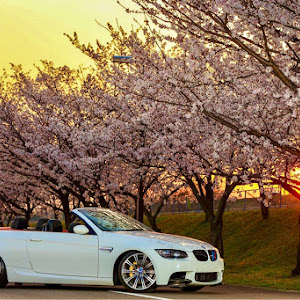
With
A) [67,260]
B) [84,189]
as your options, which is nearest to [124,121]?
[84,189]

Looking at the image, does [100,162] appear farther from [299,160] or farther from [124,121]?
[299,160]

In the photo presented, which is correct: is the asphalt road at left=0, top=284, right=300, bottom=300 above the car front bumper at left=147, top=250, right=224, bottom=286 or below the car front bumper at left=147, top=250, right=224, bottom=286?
below

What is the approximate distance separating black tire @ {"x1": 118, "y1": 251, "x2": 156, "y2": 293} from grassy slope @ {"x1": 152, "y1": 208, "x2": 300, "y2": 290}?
52.1 feet

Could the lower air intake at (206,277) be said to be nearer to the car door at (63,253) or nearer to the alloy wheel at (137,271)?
the alloy wheel at (137,271)

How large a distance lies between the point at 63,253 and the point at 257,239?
26951mm

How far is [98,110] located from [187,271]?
47.2 ft

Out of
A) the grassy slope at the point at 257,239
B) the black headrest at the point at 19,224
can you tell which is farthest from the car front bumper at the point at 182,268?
the grassy slope at the point at 257,239

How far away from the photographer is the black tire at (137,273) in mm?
11688

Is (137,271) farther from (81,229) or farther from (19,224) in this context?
(19,224)

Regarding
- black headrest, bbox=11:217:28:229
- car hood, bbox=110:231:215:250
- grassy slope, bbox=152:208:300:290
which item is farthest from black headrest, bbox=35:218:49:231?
grassy slope, bbox=152:208:300:290

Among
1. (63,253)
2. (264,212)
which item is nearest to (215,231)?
(63,253)

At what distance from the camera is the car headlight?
11.6m

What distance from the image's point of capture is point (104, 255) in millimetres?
12031

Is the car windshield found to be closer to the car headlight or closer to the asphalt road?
the asphalt road
